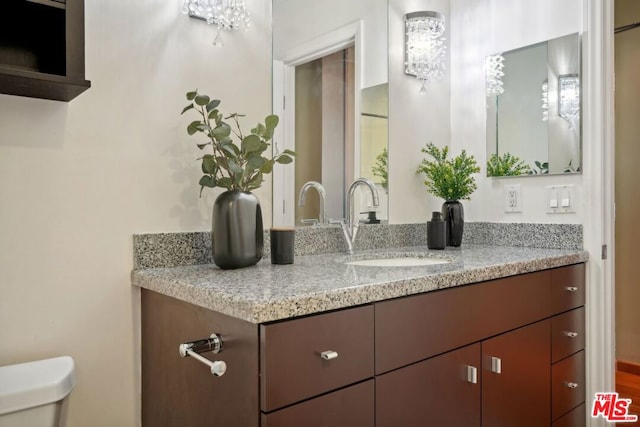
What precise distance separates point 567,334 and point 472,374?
70cm

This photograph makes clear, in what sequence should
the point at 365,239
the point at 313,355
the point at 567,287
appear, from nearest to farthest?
the point at 313,355 < the point at 567,287 < the point at 365,239

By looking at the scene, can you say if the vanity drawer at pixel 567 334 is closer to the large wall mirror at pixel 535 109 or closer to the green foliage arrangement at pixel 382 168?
the large wall mirror at pixel 535 109

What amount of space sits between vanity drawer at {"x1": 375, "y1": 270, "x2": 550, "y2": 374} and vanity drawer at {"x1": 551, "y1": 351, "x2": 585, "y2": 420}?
0.88 ft

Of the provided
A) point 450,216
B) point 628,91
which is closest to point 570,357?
point 450,216

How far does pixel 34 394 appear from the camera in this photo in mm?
962

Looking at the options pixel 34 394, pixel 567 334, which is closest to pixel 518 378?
pixel 567 334

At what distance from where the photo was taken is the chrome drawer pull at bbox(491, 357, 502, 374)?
139 cm

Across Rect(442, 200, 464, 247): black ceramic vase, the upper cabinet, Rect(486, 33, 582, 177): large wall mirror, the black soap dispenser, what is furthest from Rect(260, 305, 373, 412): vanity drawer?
Rect(486, 33, 582, 177): large wall mirror

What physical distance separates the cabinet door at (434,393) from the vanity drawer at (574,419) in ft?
2.01

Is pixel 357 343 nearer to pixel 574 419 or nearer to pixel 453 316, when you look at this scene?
pixel 453 316

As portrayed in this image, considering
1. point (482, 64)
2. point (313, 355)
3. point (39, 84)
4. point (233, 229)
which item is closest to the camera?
point (313, 355)

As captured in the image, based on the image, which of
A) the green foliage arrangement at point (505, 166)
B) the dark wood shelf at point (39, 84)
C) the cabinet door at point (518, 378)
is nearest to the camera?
the dark wood shelf at point (39, 84)

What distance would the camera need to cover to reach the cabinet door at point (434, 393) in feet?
3.57

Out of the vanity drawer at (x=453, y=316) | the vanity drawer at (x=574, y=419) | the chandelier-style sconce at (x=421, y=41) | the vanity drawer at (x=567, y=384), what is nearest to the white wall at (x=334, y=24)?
the chandelier-style sconce at (x=421, y=41)
